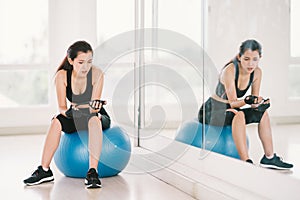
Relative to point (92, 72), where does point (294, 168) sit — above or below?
below

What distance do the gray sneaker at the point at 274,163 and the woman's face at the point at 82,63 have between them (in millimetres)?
1476

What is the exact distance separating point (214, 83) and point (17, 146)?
2.83 metres

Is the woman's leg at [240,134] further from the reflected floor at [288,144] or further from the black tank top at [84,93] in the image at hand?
the black tank top at [84,93]

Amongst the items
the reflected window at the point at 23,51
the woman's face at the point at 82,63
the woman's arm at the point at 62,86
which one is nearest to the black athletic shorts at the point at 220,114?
the woman's face at the point at 82,63

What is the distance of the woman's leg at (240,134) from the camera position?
3.24 metres

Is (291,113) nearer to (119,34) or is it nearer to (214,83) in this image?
(214,83)

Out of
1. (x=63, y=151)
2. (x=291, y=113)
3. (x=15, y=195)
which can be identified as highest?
(x=291, y=113)

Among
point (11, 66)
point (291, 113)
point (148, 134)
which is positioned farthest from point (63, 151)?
point (11, 66)

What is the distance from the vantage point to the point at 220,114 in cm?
351

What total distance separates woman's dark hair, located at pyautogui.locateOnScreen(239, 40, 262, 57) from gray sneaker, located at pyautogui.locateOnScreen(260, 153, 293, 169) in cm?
57

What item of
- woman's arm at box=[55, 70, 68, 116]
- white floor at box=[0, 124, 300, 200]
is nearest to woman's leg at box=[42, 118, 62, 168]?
woman's arm at box=[55, 70, 68, 116]

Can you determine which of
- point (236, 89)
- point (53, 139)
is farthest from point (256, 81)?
point (53, 139)

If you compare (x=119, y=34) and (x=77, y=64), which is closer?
(x=77, y=64)

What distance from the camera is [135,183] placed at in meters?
3.93
